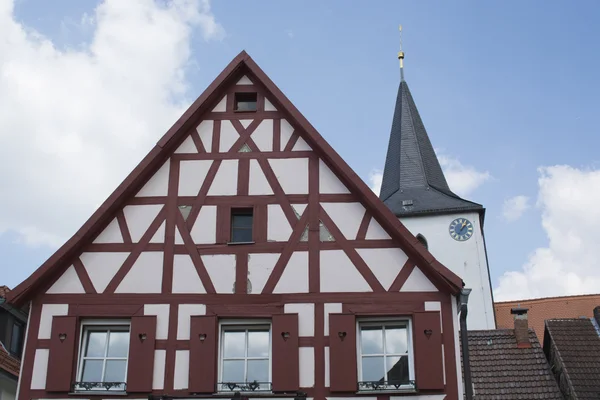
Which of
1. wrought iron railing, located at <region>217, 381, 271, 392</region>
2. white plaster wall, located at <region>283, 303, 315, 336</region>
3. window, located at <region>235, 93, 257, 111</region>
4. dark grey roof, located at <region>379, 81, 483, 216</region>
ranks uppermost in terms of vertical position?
dark grey roof, located at <region>379, 81, 483, 216</region>

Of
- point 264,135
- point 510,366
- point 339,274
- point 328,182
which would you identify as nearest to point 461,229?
point 510,366

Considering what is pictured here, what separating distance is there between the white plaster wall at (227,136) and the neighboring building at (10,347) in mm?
5680

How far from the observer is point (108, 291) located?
13.7 meters

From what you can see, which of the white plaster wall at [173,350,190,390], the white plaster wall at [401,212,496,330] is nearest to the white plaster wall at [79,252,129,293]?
the white plaster wall at [173,350,190,390]

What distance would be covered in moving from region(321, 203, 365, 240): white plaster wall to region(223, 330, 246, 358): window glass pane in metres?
2.19

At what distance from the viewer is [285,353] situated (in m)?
13.0

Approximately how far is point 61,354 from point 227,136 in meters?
4.32

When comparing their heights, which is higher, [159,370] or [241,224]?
[241,224]

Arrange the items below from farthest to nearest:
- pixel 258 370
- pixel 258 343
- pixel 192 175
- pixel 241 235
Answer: pixel 192 175
pixel 241 235
pixel 258 343
pixel 258 370

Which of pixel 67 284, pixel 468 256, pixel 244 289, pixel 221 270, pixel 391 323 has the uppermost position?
pixel 468 256

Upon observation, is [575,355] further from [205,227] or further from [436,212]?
[436,212]

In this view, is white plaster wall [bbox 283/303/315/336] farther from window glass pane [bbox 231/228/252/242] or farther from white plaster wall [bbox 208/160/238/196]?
white plaster wall [bbox 208/160/238/196]

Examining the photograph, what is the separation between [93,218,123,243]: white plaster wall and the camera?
13.9 m

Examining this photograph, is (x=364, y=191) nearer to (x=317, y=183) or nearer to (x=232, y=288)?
(x=317, y=183)
